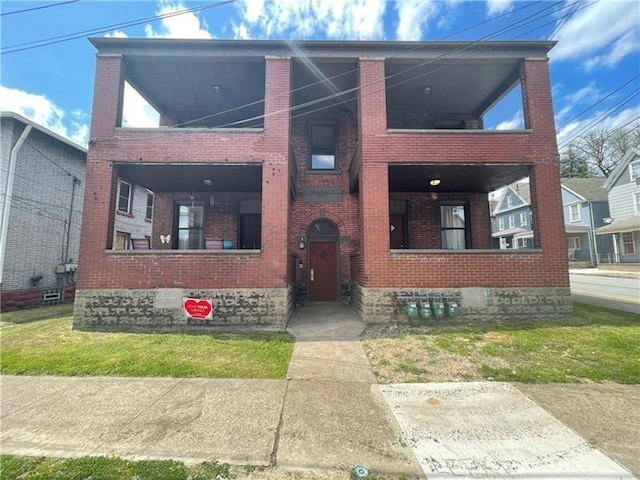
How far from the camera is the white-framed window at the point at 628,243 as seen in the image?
22745 mm

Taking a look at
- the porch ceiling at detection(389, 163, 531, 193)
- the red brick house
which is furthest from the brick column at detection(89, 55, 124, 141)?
the porch ceiling at detection(389, 163, 531, 193)

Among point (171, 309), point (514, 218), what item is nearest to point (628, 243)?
point (514, 218)

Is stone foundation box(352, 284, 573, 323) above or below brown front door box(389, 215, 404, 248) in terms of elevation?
below

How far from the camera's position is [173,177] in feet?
29.0

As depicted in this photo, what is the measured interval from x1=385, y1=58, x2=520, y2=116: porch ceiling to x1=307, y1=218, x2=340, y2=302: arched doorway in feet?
17.2

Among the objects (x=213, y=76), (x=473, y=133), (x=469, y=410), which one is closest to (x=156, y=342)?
(x=469, y=410)

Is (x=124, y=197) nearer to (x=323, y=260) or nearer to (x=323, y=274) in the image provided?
(x=323, y=260)

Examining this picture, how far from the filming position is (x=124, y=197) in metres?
15.6

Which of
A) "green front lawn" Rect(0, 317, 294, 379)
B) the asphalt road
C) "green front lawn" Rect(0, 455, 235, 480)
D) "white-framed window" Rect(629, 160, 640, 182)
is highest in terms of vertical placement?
"white-framed window" Rect(629, 160, 640, 182)

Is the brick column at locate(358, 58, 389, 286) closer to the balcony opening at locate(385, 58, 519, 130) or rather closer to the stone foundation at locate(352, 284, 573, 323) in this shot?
the stone foundation at locate(352, 284, 573, 323)

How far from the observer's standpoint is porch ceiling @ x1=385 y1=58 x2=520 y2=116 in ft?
27.1

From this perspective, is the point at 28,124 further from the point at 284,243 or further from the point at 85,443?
the point at 85,443

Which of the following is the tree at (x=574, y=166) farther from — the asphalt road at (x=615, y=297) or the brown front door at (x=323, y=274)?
the brown front door at (x=323, y=274)

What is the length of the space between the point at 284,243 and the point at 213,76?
611 cm
